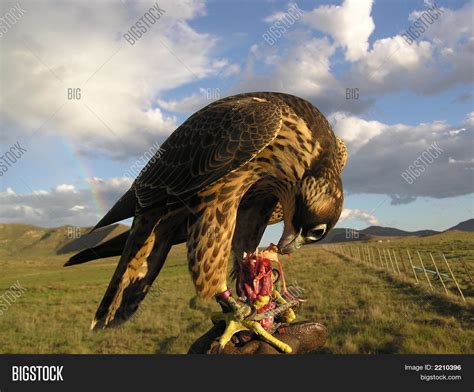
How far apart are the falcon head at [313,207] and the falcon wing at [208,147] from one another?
0.61 m

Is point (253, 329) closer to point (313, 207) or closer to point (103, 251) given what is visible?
point (313, 207)

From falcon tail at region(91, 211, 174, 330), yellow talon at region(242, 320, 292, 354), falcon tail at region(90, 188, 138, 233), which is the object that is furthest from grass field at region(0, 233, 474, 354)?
yellow talon at region(242, 320, 292, 354)

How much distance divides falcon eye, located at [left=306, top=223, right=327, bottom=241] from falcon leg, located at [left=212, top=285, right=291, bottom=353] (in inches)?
38.1

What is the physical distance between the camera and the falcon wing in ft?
13.5

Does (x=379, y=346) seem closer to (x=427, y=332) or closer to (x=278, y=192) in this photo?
(x=427, y=332)

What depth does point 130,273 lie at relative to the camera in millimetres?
4715

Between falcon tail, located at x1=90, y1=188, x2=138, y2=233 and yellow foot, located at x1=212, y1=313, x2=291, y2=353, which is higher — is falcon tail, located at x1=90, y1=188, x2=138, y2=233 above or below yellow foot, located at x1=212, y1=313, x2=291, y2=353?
above

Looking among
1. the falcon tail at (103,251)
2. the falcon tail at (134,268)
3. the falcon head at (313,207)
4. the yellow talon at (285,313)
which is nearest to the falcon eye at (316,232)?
the falcon head at (313,207)

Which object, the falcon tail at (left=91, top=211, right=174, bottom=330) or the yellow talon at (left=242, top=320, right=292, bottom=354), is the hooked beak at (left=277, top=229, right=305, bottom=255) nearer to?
the yellow talon at (left=242, top=320, right=292, bottom=354)

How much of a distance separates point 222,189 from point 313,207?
3.07 ft

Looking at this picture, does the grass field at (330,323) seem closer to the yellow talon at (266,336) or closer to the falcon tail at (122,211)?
the falcon tail at (122,211)

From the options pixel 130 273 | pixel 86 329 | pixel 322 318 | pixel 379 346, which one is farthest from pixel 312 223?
pixel 86 329

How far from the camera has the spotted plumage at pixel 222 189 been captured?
13.6 ft

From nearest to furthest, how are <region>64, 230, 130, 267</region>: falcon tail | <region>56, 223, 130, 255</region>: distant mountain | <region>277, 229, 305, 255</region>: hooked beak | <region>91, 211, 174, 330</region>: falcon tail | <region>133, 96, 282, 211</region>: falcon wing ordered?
1. <region>133, 96, 282, 211</region>: falcon wing
2. <region>277, 229, 305, 255</region>: hooked beak
3. <region>91, 211, 174, 330</region>: falcon tail
4. <region>64, 230, 130, 267</region>: falcon tail
5. <region>56, 223, 130, 255</region>: distant mountain
